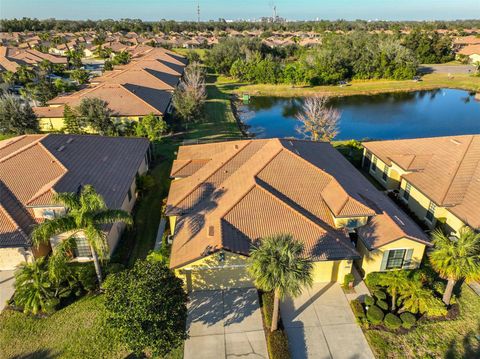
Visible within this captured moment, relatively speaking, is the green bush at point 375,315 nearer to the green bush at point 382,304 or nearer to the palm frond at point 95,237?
the green bush at point 382,304

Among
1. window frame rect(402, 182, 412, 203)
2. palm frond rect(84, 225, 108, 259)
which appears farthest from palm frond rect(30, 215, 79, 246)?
window frame rect(402, 182, 412, 203)

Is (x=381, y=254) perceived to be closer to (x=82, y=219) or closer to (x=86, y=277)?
(x=82, y=219)

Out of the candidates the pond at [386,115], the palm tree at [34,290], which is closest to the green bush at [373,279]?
the palm tree at [34,290]

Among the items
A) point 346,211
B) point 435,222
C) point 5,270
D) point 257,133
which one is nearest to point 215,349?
point 346,211

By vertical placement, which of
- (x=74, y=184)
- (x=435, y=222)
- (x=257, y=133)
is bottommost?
(x=257, y=133)

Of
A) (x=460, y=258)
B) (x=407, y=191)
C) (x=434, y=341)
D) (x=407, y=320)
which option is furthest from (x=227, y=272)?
(x=407, y=191)

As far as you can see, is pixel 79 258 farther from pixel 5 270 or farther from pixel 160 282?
pixel 160 282
